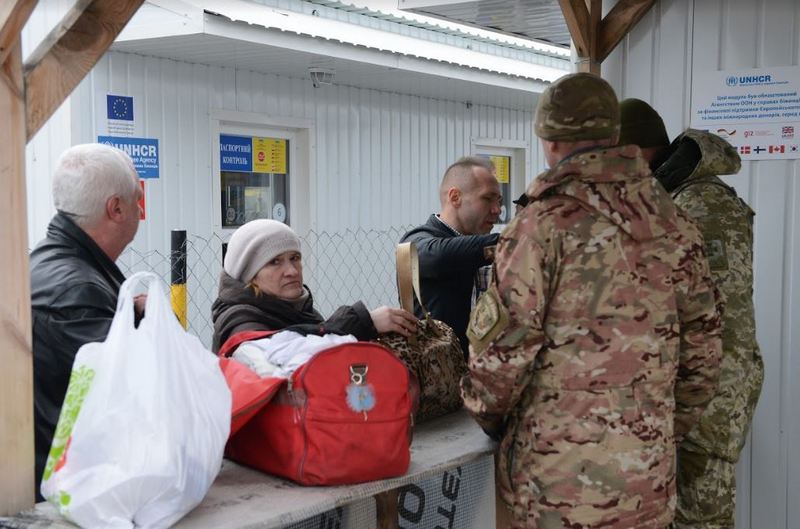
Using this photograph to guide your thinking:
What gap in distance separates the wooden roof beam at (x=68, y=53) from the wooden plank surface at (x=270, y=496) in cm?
101

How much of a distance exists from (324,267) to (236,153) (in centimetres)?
129

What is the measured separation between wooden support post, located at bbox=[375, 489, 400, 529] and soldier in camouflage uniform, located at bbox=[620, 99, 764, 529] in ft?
3.74

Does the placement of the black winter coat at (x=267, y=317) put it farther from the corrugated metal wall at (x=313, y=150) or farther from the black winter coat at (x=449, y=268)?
the corrugated metal wall at (x=313, y=150)

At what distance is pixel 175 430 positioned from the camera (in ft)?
6.60

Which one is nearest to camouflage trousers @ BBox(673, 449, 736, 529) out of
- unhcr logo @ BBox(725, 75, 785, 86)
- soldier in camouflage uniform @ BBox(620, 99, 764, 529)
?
soldier in camouflage uniform @ BBox(620, 99, 764, 529)

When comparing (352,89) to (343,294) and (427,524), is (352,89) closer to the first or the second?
(343,294)

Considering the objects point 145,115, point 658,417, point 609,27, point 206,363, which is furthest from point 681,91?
point 145,115

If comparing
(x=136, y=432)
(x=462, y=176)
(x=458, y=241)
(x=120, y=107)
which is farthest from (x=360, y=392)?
(x=120, y=107)

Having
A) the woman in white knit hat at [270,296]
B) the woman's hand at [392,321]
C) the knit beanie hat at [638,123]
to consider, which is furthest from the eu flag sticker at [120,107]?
the knit beanie hat at [638,123]

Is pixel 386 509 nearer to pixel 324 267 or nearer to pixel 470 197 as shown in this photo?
pixel 470 197

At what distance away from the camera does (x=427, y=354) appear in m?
3.00

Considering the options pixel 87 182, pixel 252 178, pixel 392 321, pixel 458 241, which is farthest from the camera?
pixel 252 178

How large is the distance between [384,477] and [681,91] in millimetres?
2755

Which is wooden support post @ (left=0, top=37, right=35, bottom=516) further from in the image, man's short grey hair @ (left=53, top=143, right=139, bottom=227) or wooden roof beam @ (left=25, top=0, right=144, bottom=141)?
man's short grey hair @ (left=53, top=143, right=139, bottom=227)
